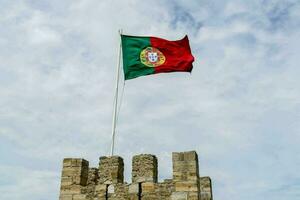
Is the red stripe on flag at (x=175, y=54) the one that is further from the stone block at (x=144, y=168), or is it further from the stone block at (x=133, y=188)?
the stone block at (x=133, y=188)

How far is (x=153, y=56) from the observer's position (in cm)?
1463

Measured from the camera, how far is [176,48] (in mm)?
14945

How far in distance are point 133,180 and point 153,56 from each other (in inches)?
178

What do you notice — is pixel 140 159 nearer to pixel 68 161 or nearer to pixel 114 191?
pixel 114 191

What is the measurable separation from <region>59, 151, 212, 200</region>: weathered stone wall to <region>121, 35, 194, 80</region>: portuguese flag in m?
3.19

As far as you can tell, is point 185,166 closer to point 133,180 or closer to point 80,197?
point 133,180

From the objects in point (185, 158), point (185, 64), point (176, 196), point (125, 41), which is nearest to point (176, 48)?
point (185, 64)

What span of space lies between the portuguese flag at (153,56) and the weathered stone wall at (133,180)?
319cm

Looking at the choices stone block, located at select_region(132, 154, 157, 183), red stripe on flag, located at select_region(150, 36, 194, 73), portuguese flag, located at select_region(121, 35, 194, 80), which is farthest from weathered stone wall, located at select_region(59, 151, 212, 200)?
red stripe on flag, located at select_region(150, 36, 194, 73)

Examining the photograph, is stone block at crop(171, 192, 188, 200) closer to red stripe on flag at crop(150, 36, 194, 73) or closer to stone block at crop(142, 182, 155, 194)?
stone block at crop(142, 182, 155, 194)

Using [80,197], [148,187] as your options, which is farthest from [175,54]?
[80,197]

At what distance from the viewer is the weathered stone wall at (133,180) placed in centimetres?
1159

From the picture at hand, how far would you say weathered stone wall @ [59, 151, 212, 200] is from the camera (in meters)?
11.6

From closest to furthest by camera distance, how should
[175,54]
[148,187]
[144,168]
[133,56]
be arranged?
[148,187], [144,168], [133,56], [175,54]
